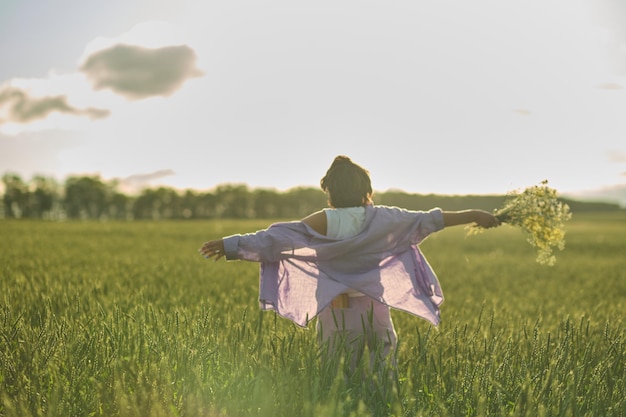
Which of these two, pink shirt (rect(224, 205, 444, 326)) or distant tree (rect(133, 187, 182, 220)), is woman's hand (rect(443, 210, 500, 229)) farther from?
distant tree (rect(133, 187, 182, 220))

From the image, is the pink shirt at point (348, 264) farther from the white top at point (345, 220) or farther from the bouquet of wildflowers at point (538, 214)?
the bouquet of wildflowers at point (538, 214)

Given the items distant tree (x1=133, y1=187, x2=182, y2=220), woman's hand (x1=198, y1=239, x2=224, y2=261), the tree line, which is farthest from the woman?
distant tree (x1=133, y1=187, x2=182, y2=220)

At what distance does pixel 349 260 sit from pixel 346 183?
58 centimetres

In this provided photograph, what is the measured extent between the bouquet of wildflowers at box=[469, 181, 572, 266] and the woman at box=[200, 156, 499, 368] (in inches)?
7.8

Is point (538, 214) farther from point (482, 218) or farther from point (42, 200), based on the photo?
point (42, 200)

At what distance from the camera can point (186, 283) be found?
8.87m

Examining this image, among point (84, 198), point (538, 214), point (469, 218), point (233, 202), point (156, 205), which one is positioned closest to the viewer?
point (469, 218)

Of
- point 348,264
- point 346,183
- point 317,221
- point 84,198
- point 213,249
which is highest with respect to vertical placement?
point 84,198

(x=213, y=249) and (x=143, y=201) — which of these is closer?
(x=213, y=249)

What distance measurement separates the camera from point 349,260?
432 centimetres

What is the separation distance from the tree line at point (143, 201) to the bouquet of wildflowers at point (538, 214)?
113 meters

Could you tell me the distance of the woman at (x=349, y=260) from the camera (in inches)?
166

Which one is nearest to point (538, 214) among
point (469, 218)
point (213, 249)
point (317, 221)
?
point (469, 218)

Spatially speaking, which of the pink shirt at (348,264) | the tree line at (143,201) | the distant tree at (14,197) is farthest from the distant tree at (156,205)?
the pink shirt at (348,264)
